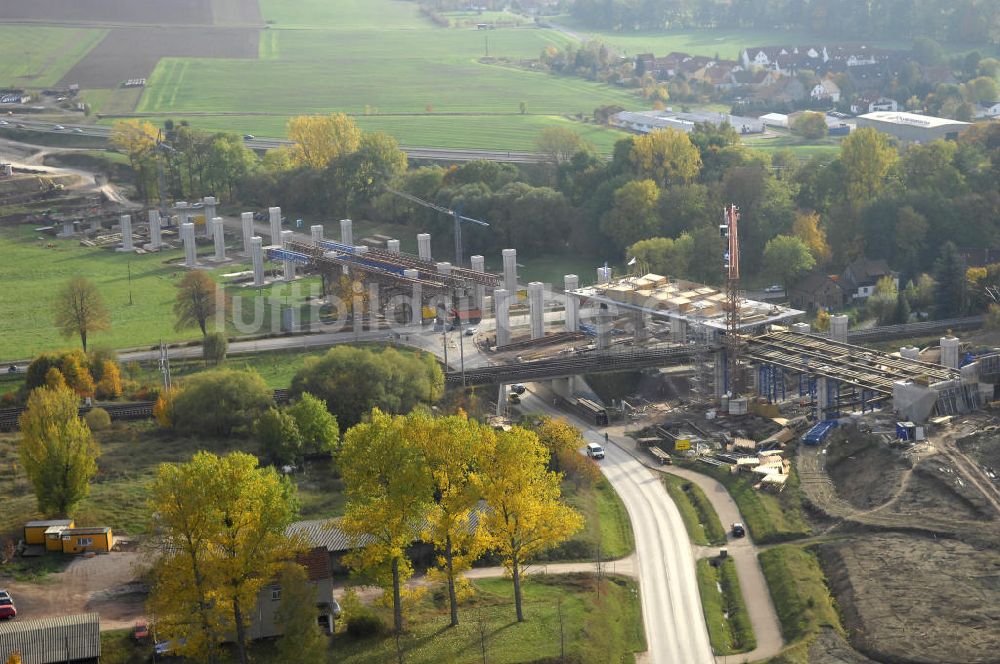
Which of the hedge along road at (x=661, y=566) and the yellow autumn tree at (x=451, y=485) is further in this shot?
the hedge along road at (x=661, y=566)

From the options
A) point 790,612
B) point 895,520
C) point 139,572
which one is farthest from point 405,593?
point 895,520

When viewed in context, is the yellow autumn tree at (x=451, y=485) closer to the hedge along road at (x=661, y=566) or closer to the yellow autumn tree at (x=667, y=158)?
the hedge along road at (x=661, y=566)

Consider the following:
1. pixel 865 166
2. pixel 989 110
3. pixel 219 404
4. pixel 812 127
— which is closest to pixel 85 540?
pixel 219 404

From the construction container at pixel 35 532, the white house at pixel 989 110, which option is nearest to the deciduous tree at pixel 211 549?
the construction container at pixel 35 532

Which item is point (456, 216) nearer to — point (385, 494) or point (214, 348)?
point (214, 348)

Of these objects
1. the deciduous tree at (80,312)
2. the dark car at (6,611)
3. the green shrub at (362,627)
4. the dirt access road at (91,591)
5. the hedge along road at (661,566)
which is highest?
the deciduous tree at (80,312)

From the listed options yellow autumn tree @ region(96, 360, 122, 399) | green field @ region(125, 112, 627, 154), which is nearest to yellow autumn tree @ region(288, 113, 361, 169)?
green field @ region(125, 112, 627, 154)
